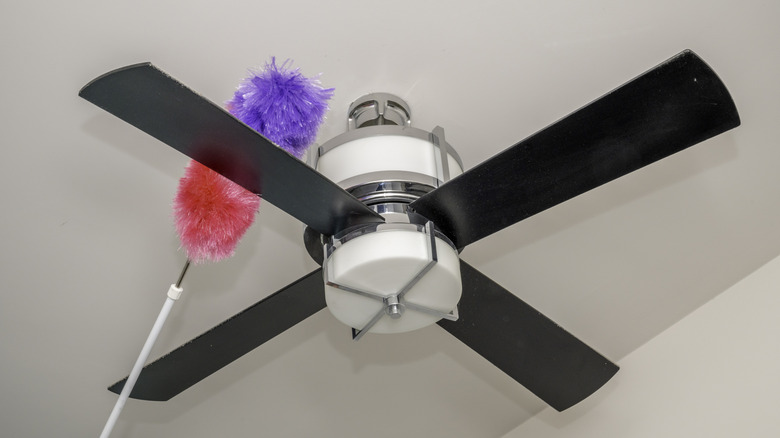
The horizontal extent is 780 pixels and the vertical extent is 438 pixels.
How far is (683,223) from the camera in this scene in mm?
1332

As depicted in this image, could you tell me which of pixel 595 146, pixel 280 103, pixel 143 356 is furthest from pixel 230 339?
pixel 595 146

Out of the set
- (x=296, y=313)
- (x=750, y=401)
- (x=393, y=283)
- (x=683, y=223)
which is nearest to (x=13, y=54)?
(x=296, y=313)

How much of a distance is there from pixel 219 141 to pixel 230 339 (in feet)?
1.27

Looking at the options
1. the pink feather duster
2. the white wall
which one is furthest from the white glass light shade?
the white wall

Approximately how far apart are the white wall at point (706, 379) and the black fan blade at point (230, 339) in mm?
825

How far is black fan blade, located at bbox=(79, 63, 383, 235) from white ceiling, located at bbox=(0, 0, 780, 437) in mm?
367

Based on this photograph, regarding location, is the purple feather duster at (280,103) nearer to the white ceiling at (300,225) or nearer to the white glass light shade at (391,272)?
the white glass light shade at (391,272)

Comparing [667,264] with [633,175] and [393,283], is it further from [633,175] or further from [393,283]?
[393,283]

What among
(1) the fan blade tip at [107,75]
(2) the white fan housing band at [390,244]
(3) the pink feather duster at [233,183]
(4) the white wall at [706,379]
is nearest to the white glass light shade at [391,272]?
(2) the white fan housing band at [390,244]

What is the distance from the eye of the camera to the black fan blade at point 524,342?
37.8 inches

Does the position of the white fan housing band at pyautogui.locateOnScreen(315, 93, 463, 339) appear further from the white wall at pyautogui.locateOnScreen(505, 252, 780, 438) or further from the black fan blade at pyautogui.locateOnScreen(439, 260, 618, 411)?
the white wall at pyautogui.locateOnScreen(505, 252, 780, 438)

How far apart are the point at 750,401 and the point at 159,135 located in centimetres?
118

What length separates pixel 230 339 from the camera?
39.8 inches

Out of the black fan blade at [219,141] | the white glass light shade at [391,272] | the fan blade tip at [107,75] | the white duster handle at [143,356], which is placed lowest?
the white duster handle at [143,356]
